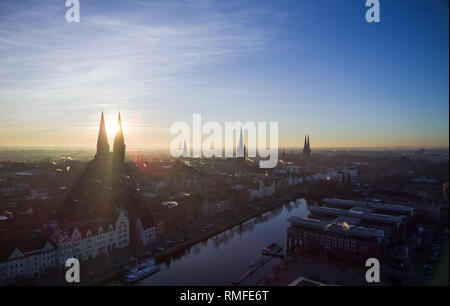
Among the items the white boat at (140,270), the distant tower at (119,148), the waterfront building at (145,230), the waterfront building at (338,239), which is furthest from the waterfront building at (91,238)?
the distant tower at (119,148)

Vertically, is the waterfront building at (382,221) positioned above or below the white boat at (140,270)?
above

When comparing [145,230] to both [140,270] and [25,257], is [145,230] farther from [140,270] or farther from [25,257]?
[25,257]

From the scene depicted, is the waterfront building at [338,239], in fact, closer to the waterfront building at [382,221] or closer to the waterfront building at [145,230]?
the waterfront building at [382,221]

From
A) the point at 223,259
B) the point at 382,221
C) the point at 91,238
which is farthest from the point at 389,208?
the point at 91,238

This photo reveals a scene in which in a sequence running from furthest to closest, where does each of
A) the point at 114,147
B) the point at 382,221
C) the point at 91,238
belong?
the point at 114,147
the point at 382,221
the point at 91,238

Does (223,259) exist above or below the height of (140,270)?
below

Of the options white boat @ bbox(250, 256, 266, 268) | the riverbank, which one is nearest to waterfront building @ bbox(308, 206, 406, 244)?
the riverbank
